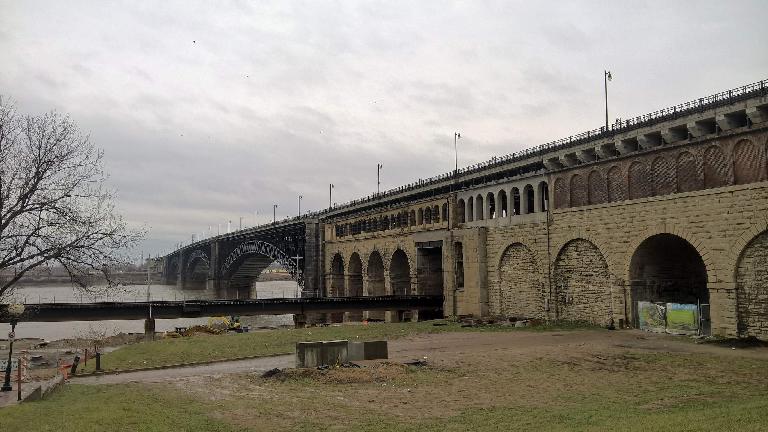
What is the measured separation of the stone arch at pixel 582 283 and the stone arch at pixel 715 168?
27.6 feet

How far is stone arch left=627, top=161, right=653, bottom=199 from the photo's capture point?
33000 millimetres

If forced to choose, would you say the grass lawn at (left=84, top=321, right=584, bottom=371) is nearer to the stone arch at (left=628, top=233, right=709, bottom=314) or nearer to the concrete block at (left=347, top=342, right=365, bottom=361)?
the stone arch at (left=628, top=233, right=709, bottom=314)

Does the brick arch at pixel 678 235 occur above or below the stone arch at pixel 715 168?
below

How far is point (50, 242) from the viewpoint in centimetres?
1539

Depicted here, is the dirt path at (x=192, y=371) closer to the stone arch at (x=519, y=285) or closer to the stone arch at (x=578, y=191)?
the stone arch at (x=519, y=285)

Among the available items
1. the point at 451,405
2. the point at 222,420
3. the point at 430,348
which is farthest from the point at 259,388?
the point at 430,348

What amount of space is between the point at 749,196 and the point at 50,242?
2877 centimetres

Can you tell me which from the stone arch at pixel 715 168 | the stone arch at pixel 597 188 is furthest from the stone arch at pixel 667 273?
the stone arch at pixel 715 168

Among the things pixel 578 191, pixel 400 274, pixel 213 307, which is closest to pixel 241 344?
pixel 213 307

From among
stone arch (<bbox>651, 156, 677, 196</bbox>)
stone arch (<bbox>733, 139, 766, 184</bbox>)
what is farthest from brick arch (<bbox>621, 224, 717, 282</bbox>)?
stone arch (<bbox>733, 139, 766, 184</bbox>)

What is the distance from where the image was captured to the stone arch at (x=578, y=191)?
37781 mm

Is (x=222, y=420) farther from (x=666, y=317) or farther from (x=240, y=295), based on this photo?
(x=240, y=295)

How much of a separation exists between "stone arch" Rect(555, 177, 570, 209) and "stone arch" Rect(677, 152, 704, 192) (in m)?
8.82

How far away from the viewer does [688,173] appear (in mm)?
30469
